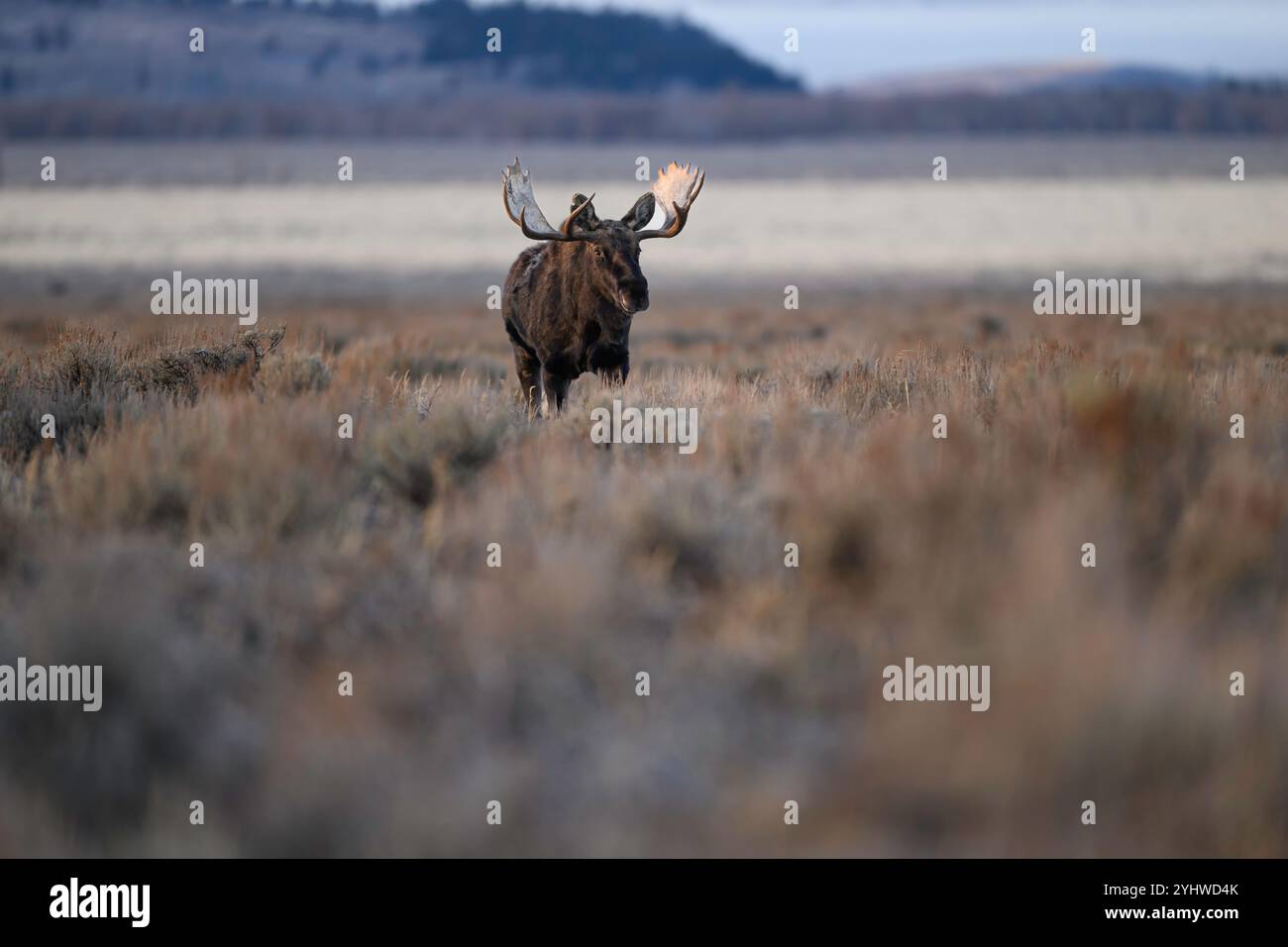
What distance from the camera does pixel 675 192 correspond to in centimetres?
1127

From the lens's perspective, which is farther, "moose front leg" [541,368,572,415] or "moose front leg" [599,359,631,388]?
"moose front leg" [541,368,572,415]

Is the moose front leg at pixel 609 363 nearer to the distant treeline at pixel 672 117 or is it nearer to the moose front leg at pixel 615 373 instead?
the moose front leg at pixel 615 373

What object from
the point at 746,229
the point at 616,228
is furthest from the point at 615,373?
the point at 746,229

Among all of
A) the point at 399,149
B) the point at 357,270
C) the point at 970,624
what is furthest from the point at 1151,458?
the point at 399,149

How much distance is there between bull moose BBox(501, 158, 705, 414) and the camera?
10.6 meters

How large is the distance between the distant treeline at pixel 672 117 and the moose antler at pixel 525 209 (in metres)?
→ 95.2

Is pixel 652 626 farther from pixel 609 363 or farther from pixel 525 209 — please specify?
pixel 525 209

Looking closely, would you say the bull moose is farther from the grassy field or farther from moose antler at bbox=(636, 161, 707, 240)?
the grassy field

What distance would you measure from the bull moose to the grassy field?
158 centimetres

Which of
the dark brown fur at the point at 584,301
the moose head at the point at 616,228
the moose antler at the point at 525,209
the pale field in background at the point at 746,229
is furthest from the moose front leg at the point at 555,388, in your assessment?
the pale field in background at the point at 746,229

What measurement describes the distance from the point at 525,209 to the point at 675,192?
1280 mm

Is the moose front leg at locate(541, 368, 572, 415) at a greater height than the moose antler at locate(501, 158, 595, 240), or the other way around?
the moose antler at locate(501, 158, 595, 240)

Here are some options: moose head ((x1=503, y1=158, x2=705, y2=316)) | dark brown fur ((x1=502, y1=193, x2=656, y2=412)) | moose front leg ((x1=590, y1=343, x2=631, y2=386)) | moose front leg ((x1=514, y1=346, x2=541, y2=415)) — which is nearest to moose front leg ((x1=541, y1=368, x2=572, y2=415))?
dark brown fur ((x1=502, y1=193, x2=656, y2=412))

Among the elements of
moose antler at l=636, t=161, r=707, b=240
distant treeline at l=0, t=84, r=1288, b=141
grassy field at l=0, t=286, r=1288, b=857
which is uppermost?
distant treeline at l=0, t=84, r=1288, b=141
